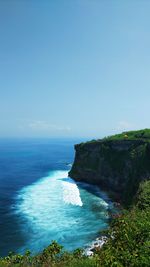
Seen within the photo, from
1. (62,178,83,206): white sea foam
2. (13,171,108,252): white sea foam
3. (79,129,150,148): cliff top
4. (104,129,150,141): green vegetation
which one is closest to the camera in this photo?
(13,171,108,252): white sea foam

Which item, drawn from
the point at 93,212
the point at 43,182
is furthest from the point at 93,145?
the point at 93,212

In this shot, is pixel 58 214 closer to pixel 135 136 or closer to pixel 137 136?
pixel 137 136

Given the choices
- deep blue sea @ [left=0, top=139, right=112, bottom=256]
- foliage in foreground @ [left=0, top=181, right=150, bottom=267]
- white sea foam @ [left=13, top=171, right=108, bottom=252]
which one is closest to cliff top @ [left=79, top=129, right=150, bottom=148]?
deep blue sea @ [left=0, top=139, right=112, bottom=256]

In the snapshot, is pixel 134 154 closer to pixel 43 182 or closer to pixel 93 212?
pixel 93 212

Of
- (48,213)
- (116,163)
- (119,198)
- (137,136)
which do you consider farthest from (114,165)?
(48,213)

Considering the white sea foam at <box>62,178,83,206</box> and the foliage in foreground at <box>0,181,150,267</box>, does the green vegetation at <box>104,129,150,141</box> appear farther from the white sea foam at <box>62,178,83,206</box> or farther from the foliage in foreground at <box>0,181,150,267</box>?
the foliage in foreground at <box>0,181,150,267</box>

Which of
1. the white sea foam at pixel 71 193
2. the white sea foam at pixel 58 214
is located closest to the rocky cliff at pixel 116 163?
the white sea foam at pixel 71 193

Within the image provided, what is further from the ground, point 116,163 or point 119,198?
point 116,163
